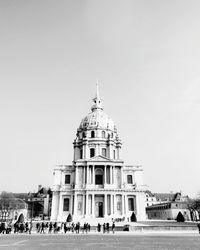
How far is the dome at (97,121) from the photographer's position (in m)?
64.9

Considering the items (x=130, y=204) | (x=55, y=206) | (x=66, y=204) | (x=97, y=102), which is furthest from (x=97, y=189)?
(x=97, y=102)

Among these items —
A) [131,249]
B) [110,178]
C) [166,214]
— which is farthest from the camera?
[166,214]

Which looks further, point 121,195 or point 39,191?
point 39,191

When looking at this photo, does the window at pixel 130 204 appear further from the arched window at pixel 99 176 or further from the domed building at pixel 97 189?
the arched window at pixel 99 176

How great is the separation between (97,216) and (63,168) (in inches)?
500

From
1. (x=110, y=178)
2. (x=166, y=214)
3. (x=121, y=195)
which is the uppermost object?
(x=110, y=178)

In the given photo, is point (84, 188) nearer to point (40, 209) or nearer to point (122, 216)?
point (122, 216)

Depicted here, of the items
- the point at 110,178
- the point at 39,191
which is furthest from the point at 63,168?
the point at 39,191

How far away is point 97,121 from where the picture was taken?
65.5 meters

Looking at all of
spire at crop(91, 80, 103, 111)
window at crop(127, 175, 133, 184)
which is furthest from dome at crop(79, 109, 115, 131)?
window at crop(127, 175, 133, 184)

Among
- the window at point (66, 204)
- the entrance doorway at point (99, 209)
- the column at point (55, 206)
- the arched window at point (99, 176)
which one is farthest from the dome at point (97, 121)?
the entrance doorway at point (99, 209)

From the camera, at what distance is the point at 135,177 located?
57.8 m

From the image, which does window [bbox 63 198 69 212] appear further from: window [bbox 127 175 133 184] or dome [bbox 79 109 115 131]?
dome [bbox 79 109 115 131]

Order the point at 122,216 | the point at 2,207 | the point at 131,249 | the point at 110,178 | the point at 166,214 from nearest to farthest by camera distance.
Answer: the point at 131,249, the point at 122,216, the point at 110,178, the point at 2,207, the point at 166,214
